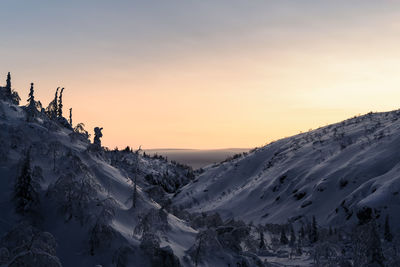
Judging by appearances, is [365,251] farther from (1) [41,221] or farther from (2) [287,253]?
(1) [41,221]

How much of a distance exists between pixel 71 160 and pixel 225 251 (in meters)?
11.5

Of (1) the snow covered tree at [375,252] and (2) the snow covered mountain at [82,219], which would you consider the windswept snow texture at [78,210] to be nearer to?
(2) the snow covered mountain at [82,219]

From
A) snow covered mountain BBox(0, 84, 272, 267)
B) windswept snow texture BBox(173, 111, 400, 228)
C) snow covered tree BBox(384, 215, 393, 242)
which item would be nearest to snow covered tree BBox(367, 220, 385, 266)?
snow covered mountain BBox(0, 84, 272, 267)

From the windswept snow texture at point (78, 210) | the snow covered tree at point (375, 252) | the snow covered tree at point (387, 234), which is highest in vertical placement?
the windswept snow texture at point (78, 210)

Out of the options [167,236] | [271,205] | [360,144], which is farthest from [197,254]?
[360,144]

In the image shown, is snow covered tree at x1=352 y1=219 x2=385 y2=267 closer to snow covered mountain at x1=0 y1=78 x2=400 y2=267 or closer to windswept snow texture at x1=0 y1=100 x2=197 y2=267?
snow covered mountain at x1=0 y1=78 x2=400 y2=267

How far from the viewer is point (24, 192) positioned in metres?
19.5

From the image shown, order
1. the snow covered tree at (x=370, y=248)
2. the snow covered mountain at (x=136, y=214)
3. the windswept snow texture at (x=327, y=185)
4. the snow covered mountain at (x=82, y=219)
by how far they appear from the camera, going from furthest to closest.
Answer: the windswept snow texture at (x=327, y=185) → the snow covered tree at (x=370, y=248) → the snow covered mountain at (x=136, y=214) → the snow covered mountain at (x=82, y=219)

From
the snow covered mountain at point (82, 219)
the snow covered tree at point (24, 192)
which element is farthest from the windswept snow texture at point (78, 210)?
the snow covered tree at point (24, 192)

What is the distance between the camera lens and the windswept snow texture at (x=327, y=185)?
139ft

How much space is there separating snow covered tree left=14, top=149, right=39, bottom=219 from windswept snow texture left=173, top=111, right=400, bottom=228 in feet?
106

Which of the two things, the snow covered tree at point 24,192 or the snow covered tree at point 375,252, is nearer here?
the snow covered tree at point 24,192

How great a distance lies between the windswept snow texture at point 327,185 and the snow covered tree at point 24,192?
106 ft

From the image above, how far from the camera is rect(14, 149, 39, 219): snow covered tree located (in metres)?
19.4
